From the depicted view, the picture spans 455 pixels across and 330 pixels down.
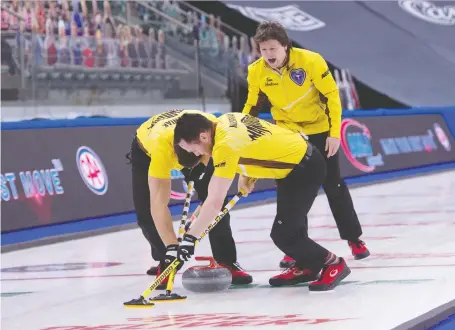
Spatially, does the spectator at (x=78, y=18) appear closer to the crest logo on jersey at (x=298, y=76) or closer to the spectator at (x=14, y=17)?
the spectator at (x=14, y=17)

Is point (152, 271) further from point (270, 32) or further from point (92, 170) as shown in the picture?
point (92, 170)

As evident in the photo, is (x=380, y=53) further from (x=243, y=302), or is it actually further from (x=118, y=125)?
(x=243, y=302)

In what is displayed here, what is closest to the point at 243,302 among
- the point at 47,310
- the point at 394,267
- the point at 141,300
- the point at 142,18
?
the point at 141,300

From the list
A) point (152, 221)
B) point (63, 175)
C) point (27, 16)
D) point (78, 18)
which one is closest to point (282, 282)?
point (152, 221)

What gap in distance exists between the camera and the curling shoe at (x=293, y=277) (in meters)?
6.25

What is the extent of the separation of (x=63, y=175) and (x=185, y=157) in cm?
446

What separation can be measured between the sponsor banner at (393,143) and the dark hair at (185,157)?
29.1 feet

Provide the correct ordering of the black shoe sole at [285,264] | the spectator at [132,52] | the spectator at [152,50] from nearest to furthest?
the black shoe sole at [285,264]
the spectator at [132,52]
the spectator at [152,50]

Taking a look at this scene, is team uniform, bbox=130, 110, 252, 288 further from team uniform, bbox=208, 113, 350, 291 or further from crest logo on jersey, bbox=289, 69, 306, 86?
crest logo on jersey, bbox=289, 69, 306, 86

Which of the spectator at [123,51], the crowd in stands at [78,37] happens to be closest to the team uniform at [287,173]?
the crowd in stands at [78,37]

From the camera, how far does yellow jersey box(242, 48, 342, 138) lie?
6.67 m

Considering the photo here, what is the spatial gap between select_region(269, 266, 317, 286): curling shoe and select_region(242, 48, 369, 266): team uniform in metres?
Answer: 1.03

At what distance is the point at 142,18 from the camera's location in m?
18.8

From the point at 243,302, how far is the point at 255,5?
21.8 meters
